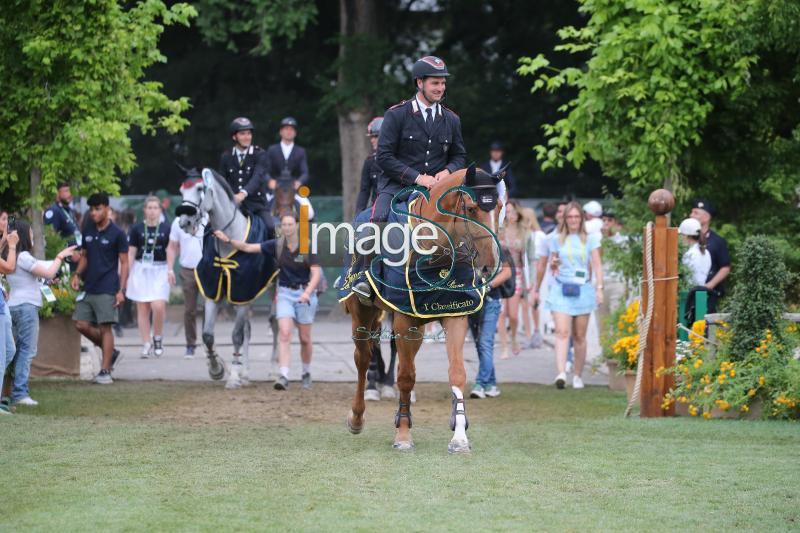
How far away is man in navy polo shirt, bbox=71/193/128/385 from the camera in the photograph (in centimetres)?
1426

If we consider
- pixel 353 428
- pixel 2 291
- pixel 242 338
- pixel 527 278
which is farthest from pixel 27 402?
pixel 527 278

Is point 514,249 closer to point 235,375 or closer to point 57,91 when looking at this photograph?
point 235,375

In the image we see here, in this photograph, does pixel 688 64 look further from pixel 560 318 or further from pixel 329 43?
pixel 329 43

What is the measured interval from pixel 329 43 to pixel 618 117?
12.2 m

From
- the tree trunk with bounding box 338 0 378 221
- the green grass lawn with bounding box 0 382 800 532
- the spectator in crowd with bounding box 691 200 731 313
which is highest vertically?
the tree trunk with bounding box 338 0 378 221

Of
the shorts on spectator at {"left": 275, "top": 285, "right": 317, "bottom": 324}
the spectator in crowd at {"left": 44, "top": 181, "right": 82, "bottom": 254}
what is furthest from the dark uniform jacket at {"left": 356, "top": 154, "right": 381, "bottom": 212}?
the spectator in crowd at {"left": 44, "top": 181, "right": 82, "bottom": 254}

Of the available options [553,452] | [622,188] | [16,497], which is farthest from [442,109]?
[622,188]

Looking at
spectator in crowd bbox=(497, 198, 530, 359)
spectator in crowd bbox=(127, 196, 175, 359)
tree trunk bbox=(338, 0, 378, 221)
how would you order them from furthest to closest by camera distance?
tree trunk bbox=(338, 0, 378, 221), spectator in crowd bbox=(127, 196, 175, 359), spectator in crowd bbox=(497, 198, 530, 359)

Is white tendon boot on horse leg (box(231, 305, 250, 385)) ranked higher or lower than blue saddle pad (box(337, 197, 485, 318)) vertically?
lower

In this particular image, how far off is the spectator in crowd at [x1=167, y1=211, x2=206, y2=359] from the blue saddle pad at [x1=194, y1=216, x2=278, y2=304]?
3.23 meters

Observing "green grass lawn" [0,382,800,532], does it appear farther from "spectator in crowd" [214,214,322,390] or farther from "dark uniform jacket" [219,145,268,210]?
"dark uniform jacket" [219,145,268,210]

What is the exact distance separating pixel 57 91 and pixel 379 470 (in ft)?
23.0

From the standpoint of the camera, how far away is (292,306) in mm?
14141

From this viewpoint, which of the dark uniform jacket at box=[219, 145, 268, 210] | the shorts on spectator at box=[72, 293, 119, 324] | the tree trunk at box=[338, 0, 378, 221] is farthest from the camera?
the tree trunk at box=[338, 0, 378, 221]
